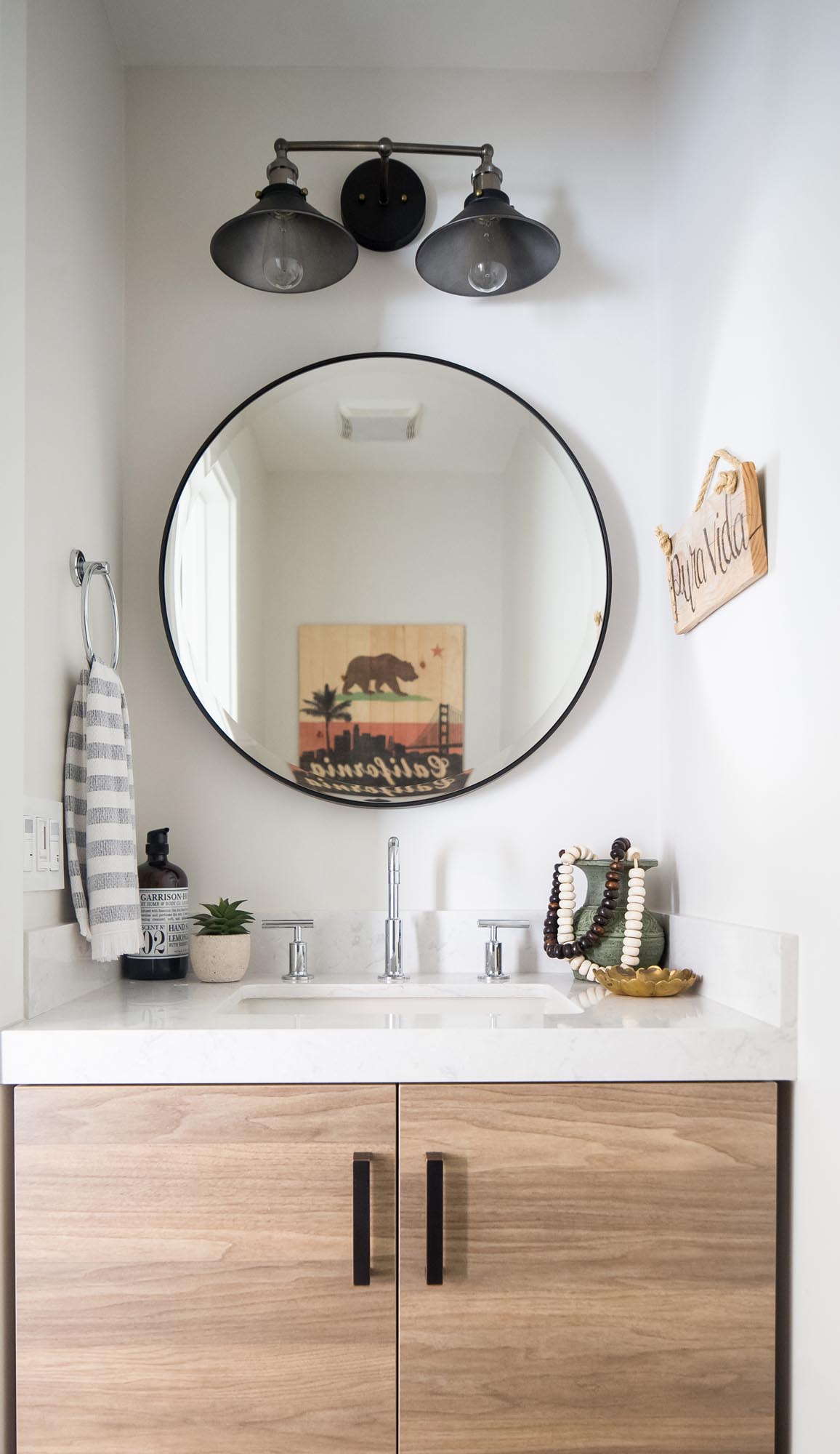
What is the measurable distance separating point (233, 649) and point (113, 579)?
0.24 meters

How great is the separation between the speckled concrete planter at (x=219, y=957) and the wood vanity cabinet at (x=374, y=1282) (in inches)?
18.8

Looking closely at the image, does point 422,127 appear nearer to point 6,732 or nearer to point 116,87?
point 116,87

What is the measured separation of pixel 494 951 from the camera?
6.08 ft

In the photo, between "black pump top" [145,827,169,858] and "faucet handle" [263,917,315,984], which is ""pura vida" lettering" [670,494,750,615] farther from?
"black pump top" [145,827,169,858]

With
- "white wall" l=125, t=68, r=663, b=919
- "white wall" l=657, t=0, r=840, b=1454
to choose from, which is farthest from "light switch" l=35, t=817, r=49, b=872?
"white wall" l=657, t=0, r=840, b=1454

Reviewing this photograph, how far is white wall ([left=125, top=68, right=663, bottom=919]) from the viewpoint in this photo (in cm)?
196

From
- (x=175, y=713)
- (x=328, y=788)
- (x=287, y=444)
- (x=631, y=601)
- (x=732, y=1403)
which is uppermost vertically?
(x=287, y=444)

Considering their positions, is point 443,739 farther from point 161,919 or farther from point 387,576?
point 161,919

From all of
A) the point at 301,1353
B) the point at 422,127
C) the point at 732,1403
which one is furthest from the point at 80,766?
the point at 422,127

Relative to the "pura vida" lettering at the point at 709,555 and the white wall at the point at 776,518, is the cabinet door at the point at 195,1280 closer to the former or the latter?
the white wall at the point at 776,518

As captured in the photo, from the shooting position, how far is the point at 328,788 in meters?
1.94

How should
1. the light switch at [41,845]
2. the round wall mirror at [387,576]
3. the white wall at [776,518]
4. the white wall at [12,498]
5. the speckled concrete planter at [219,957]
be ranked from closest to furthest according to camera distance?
the white wall at [776,518] < the white wall at [12,498] < the light switch at [41,845] < the speckled concrete planter at [219,957] < the round wall mirror at [387,576]

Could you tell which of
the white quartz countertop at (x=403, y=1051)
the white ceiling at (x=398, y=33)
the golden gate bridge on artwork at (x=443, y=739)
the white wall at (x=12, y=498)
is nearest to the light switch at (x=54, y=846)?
the white wall at (x=12, y=498)

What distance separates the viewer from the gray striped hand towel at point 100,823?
5.16 ft
